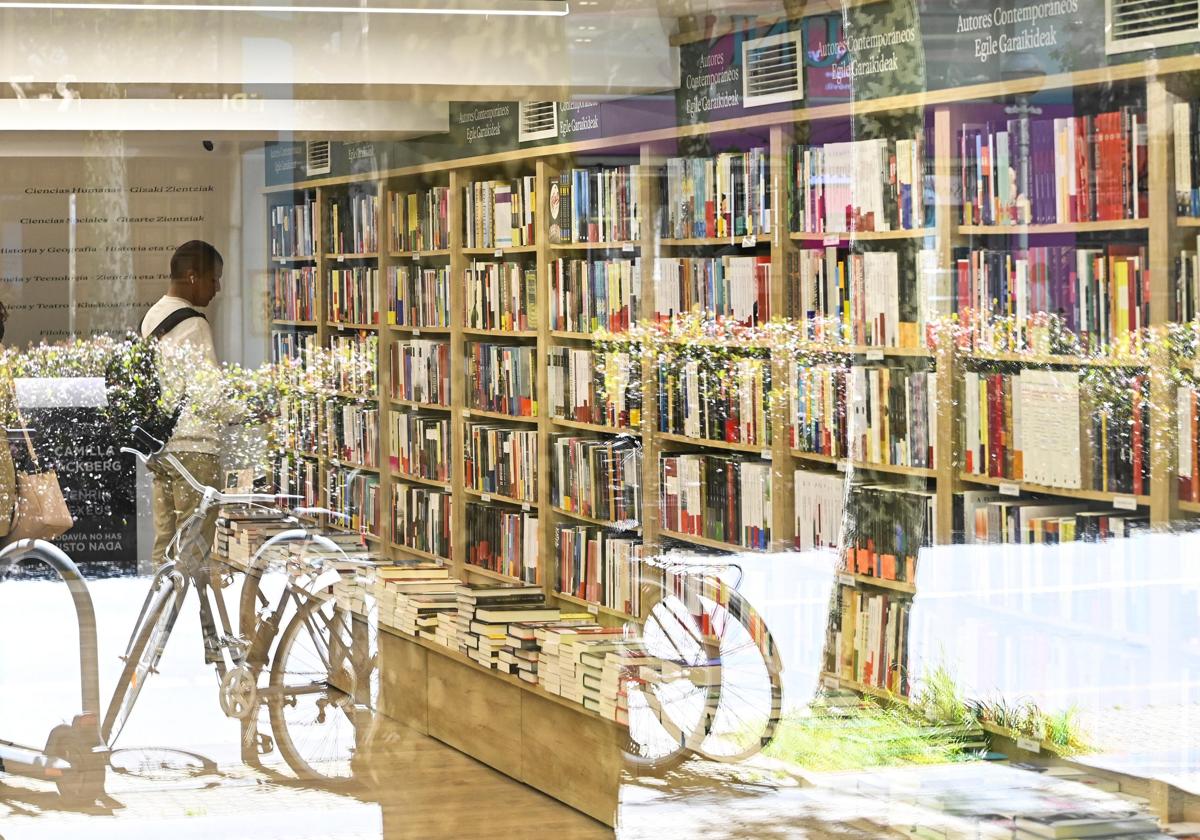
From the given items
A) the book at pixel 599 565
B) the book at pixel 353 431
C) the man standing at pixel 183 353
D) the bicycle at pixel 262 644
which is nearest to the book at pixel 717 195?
the book at pixel 599 565

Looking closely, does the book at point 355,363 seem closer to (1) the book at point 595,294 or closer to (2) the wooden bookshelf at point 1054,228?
(1) the book at point 595,294

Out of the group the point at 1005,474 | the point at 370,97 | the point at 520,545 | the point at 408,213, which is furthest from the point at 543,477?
the point at 1005,474

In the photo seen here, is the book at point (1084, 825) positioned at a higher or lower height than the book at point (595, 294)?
lower

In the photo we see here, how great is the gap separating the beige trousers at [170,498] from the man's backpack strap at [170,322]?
0.37 m

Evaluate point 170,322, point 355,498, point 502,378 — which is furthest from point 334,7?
point 355,498

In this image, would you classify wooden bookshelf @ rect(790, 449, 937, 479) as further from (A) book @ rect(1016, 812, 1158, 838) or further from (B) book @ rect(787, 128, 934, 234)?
(A) book @ rect(1016, 812, 1158, 838)

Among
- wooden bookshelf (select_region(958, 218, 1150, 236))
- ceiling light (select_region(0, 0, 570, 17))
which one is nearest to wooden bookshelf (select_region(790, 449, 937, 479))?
wooden bookshelf (select_region(958, 218, 1150, 236))

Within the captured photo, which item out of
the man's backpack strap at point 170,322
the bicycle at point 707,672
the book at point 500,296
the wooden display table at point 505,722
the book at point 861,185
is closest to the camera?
the book at point 861,185

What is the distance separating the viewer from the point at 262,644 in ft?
14.5

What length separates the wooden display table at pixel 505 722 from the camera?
3.99 m

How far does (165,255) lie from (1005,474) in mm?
2553

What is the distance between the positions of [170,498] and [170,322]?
21.3 inches

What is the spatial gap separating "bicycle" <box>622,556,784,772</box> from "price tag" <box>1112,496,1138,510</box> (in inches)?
51.5

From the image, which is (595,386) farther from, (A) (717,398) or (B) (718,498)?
(B) (718,498)
